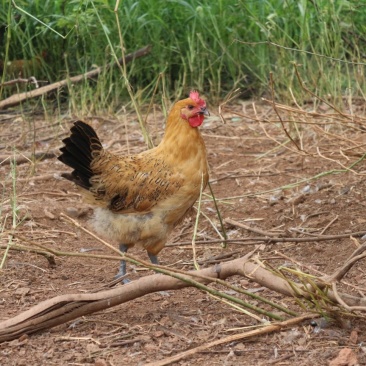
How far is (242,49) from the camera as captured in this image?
857cm

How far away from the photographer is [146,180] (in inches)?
188

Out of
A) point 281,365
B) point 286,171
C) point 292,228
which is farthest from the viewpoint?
point 286,171

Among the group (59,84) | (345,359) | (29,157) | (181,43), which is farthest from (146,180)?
(181,43)

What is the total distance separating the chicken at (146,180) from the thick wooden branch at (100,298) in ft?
3.16

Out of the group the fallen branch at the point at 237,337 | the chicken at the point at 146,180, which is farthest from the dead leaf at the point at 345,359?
the chicken at the point at 146,180

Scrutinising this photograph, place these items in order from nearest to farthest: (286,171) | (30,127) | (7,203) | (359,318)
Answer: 1. (359,318)
2. (7,203)
3. (286,171)
4. (30,127)

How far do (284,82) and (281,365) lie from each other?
465 centimetres

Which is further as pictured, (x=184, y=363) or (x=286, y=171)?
(x=286, y=171)

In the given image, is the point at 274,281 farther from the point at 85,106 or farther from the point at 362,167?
the point at 85,106

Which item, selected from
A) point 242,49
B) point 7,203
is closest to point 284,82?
point 242,49

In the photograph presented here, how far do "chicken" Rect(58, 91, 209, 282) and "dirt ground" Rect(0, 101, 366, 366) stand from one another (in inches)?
11.0

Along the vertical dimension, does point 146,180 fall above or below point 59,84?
above

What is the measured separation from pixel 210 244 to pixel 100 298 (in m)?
1.69

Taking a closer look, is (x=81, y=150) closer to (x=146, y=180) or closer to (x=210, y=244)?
(x=146, y=180)
